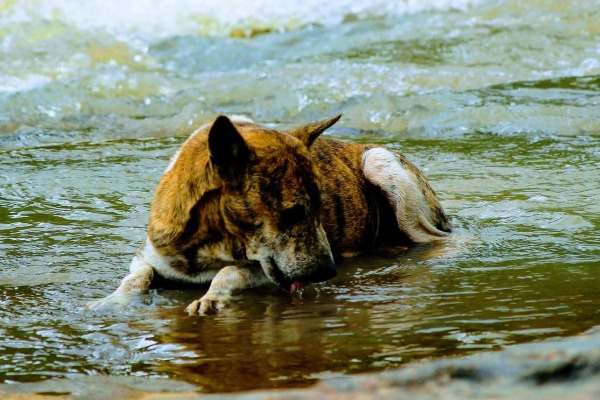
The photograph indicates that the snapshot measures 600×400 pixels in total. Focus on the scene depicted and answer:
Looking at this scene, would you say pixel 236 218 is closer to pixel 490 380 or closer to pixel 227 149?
pixel 227 149

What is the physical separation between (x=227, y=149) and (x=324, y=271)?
81 cm

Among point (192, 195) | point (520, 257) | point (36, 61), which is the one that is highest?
point (36, 61)

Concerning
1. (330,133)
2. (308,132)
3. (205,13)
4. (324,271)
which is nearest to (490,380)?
(324,271)

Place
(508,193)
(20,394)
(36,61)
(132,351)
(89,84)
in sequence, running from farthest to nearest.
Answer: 1. (36,61)
2. (89,84)
3. (508,193)
4. (132,351)
5. (20,394)

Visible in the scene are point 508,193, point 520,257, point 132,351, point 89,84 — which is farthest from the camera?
point 89,84

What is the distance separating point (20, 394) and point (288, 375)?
3.04 feet

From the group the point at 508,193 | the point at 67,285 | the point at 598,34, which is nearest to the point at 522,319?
the point at 67,285

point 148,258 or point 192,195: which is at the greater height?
point 192,195

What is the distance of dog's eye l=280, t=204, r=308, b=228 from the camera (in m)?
5.13

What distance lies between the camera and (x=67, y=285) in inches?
210

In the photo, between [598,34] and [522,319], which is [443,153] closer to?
[522,319]

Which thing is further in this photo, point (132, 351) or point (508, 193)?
point (508, 193)

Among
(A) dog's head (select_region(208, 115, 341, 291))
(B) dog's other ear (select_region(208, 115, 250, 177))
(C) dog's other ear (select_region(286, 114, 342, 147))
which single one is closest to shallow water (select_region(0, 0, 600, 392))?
(A) dog's head (select_region(208, 115, 341, 291))

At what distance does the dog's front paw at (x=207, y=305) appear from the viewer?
475 centimetres
